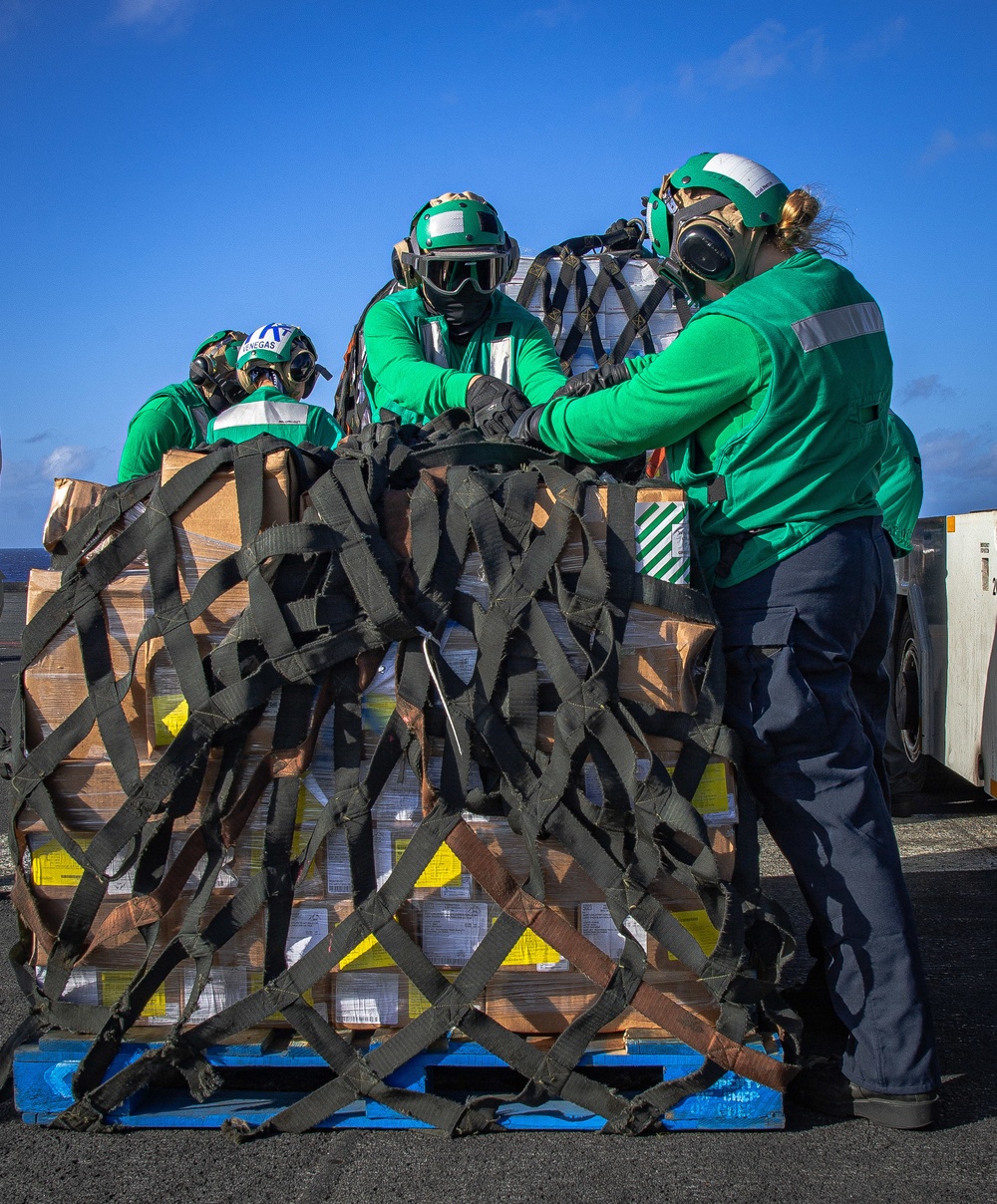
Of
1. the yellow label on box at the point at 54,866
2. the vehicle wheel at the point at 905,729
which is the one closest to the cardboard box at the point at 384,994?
the yellow label on box at the point at 54,866

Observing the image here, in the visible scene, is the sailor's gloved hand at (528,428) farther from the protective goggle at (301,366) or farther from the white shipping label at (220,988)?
the protective goggle at (301,366)

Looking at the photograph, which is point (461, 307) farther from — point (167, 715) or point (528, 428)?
point (167, 715)

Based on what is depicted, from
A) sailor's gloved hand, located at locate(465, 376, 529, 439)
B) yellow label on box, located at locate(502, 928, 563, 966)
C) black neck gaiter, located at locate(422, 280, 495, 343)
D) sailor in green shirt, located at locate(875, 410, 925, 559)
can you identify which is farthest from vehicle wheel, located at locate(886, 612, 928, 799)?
yellow label on box, located at locate(502, 928, 563, 966)

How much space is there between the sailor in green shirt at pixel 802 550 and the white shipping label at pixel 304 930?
1.15 meters

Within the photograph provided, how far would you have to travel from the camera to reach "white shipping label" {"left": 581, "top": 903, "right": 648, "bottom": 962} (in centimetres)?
283

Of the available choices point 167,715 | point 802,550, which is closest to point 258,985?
point 167,715

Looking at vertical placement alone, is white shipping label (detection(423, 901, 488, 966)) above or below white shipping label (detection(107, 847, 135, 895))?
below

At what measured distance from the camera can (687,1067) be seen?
2.81 metres

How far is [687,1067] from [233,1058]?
48.4 inches

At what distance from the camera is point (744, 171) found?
3076 millimetres

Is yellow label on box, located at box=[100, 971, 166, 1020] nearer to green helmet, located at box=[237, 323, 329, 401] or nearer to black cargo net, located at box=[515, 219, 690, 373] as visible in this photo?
green helmet, located at box=[237, 323, 329, 401]

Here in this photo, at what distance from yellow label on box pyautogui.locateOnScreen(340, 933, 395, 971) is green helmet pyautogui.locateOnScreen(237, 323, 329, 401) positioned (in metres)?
4.30

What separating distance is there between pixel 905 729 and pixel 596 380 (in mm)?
4277

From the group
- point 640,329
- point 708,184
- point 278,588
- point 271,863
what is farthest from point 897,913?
point 640,329
